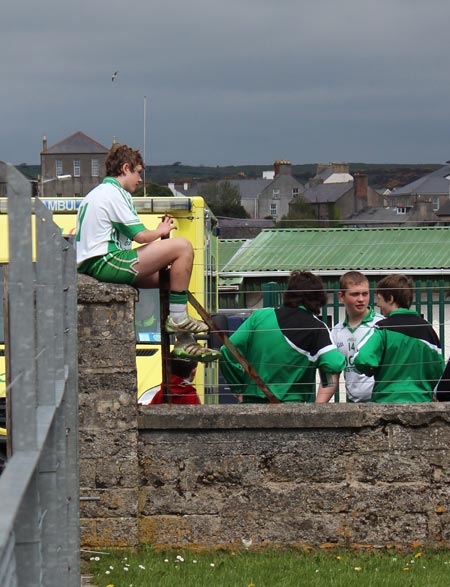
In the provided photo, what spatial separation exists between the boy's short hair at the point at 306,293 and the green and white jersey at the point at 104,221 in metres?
1.18

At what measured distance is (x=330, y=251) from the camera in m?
36.2

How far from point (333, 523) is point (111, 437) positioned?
146 centimetres

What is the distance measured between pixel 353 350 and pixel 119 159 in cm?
204

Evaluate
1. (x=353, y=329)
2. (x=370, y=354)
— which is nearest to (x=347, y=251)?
(x=353, y=329)

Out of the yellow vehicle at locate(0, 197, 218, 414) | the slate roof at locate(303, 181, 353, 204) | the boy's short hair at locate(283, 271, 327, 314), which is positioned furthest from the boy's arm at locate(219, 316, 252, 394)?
the slate roof at locate(303, 181, 353, 204)

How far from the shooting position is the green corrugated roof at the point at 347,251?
107 feet

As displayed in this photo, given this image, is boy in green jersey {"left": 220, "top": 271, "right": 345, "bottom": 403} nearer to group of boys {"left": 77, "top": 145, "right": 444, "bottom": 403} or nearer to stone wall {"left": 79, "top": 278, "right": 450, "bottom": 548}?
group of boys {"left": 77, "top": 145, "right": 444, "bottom": 403}

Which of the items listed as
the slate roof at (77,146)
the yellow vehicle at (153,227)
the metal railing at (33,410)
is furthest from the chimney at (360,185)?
the metal railing at (33,410)

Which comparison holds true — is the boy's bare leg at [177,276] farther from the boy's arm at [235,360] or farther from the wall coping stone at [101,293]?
the boy's arm at [235,360]

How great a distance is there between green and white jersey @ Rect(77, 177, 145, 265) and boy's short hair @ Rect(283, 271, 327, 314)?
46.3 inches

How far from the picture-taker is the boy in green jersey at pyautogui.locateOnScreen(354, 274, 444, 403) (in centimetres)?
762

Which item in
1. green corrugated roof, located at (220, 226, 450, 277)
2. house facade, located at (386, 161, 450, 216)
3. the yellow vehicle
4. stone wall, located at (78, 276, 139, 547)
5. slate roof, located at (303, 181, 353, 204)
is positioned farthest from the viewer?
house facade, located at (386, 161, 450, 216)

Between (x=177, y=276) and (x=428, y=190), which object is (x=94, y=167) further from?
Result: (x=177, y=276)

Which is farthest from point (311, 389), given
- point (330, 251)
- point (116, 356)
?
point (330, 251)
